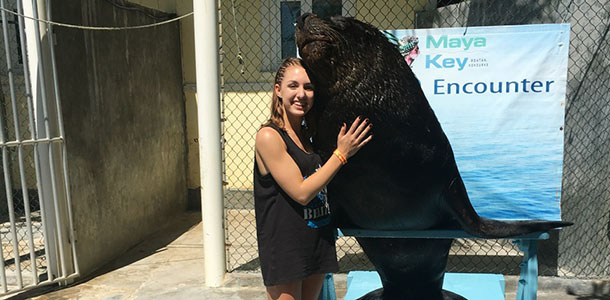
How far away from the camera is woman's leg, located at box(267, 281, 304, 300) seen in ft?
6.03

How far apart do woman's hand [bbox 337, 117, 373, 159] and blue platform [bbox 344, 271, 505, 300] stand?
1.17 m

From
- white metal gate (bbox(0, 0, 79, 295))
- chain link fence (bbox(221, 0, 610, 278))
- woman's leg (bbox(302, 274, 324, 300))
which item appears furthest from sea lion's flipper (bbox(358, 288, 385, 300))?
white metal gate (bbox(0, 0, 79, 295))

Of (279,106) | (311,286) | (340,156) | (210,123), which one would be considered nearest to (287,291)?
(311,286)

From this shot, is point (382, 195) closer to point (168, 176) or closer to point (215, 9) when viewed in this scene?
point (215, 9)

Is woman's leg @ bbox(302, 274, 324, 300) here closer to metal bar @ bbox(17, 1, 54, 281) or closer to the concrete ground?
the concrete ground

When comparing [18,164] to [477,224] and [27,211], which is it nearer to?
[27,211]

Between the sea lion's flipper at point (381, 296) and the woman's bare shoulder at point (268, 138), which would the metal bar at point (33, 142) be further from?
the sea lion's flipper at point (381, 296)

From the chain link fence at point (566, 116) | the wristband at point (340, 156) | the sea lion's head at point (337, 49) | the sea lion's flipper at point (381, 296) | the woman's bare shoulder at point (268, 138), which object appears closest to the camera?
the sea lion's head at point (337, 49)

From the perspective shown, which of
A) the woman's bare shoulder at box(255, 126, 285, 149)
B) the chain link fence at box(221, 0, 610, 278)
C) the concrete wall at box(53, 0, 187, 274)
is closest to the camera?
the woman's bare shoulder at box(255, 126, 285, 149)

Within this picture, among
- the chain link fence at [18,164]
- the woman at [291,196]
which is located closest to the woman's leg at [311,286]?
the woman at [291,196]

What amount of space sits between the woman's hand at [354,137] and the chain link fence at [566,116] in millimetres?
2520

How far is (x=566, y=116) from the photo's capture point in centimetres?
384

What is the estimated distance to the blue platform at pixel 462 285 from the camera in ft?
7.97

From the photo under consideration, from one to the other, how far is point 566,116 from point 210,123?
9.92ft
